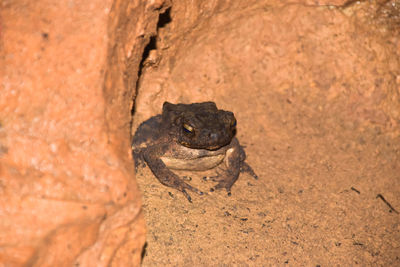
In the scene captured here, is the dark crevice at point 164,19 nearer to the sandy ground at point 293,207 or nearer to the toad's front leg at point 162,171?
the toad's front leg at point 162,171

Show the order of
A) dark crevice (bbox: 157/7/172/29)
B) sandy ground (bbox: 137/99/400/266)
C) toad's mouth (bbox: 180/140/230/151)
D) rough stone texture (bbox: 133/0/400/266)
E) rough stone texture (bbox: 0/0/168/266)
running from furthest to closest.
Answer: dark crevice (bbox: 157/7/172/29) → rough stone texture (bbox: 133/0/400/266) → toad's mouth (bbox: 180/140/230/151) → sandy ground (bbox: 137/99/400/266) → rough stone texture (bbox: 0/0/168/266)

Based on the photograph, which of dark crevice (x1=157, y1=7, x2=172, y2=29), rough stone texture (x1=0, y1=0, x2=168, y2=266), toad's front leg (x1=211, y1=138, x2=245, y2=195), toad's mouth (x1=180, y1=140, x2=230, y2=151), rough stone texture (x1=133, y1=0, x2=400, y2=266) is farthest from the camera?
dark crevice (x1=157, y1=7, x2=172, y2=29)

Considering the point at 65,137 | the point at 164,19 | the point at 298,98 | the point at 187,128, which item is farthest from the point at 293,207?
the point at 164,19

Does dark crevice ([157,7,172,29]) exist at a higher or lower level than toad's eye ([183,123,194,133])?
higher

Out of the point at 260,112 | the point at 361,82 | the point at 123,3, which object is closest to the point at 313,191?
the point at 260,112

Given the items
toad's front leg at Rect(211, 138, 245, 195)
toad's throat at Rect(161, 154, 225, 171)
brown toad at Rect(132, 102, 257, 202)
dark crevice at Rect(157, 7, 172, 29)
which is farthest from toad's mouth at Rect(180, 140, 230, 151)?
dark crevice at Rect(157, 7, 172, 29)

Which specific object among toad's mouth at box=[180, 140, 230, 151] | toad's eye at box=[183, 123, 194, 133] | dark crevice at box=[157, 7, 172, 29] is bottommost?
toad's mouth at box=[180, 140, 230, 151]

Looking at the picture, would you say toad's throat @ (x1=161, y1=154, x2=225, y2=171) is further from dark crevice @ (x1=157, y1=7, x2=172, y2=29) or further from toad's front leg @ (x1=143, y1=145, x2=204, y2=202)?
dark crevice @ (x1=157, y1=7, x2=172, y2=29)

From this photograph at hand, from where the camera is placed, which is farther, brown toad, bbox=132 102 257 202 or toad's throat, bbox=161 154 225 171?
toad's throat, bbox=161 154 225 171

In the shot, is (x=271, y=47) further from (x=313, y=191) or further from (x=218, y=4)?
(x=313, y=191)
